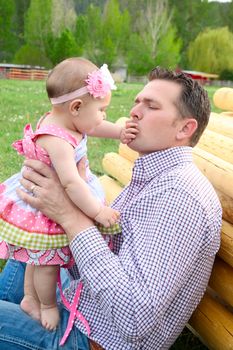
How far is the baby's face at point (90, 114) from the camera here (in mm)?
3125

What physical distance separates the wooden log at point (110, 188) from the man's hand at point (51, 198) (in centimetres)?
193

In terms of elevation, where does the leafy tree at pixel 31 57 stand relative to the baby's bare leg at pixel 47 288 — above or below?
below

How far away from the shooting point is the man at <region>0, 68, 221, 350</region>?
2.74m

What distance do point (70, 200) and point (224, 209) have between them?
87cm

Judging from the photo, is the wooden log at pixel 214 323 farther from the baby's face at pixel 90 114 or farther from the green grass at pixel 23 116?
the green grass at pixel 23 116

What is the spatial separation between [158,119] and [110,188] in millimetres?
2344

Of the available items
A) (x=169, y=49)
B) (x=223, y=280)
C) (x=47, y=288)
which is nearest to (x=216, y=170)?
(x=223, y=280)

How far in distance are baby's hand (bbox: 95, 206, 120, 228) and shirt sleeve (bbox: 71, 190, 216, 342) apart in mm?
143

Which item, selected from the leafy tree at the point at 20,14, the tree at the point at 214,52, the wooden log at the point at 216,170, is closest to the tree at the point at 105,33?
the leafy tree at the point at 20,14

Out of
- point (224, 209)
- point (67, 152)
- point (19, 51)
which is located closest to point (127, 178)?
point (224, 209)

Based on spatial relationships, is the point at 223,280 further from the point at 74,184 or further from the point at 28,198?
the point at 28,198

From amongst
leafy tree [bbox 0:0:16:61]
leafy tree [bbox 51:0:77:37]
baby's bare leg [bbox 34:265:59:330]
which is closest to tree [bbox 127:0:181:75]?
leafy tree [bbox 51:0:77:37]

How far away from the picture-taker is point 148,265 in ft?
9.02

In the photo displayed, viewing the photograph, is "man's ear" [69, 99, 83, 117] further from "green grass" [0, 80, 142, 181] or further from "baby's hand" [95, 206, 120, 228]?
"green grass" [0, 80, 142, 181]
